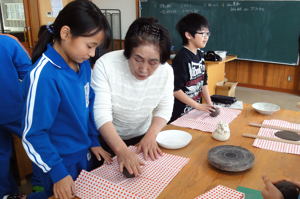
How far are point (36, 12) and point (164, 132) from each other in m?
4.75

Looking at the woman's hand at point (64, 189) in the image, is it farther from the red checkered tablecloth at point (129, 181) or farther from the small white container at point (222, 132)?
the small white container at point (222, 132)

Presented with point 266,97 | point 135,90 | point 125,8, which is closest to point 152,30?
point 135,90

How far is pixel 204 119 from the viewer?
1.60 m

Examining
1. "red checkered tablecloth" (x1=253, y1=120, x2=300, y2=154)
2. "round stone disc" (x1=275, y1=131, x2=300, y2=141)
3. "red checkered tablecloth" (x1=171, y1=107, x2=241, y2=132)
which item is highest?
"round stone disc" (x1=275, y1=131, x2=300, y2=141)

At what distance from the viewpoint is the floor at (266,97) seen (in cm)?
437

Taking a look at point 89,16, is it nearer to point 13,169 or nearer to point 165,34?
point 165,34

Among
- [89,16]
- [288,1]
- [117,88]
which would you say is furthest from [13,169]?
[288,1]

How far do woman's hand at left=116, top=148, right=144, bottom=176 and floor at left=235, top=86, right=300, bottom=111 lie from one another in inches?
145

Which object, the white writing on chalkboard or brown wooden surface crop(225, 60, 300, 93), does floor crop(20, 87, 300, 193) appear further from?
the white writing on chalkboard

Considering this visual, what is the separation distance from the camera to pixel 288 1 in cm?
434

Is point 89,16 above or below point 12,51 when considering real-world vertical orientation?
above

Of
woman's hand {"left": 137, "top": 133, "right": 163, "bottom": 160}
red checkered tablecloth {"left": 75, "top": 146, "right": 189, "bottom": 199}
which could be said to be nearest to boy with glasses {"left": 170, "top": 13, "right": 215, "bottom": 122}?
woman's hand {"left": 137, "top": 133, "right": 163, "bottom": 160}

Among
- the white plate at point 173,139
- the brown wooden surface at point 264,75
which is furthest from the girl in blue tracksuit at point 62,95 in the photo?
the brown wooden surface at point 264,75

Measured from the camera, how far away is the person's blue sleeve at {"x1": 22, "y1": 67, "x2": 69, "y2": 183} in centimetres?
95
